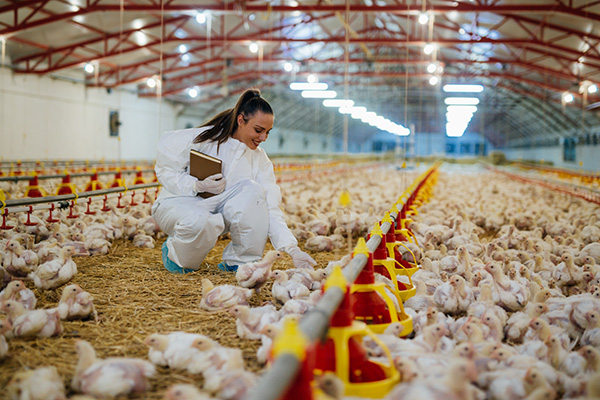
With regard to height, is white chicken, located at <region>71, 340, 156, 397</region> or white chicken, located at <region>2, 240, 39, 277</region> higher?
white chicken, located at <region>2, 240, 39, 277</region>

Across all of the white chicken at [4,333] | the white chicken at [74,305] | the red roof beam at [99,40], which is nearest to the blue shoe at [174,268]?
the white chicken at [74,305]

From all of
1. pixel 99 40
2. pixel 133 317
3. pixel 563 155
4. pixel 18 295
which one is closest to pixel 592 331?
pixel 133 317

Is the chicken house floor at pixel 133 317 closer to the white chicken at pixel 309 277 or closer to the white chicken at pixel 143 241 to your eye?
the white chicken at pixel 309 277

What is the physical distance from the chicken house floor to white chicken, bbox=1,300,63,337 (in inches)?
1.5

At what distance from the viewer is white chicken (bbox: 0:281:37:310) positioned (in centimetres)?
249

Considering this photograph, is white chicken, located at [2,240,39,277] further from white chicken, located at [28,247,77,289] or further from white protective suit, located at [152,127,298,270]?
white protective suit, located at [152,127,298,270]

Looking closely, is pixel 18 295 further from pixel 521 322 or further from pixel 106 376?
pixel 521 322

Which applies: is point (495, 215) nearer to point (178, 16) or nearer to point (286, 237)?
point (286, 237)

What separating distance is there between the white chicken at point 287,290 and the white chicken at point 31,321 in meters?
1.09

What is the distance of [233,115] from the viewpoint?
376cm

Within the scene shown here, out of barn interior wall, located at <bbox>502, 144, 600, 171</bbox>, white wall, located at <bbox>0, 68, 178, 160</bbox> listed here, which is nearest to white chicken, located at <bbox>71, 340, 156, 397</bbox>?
white wall, located at <bbox>0, 68, 178, 160</bbox>

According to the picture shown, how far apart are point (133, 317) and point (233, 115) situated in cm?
167

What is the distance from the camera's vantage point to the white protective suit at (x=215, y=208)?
353 cm

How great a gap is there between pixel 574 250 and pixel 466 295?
2.07 meters
